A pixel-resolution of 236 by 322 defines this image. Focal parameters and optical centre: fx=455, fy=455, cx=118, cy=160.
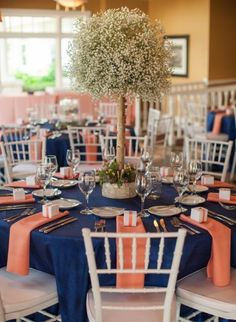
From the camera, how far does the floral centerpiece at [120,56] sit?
2570 mm

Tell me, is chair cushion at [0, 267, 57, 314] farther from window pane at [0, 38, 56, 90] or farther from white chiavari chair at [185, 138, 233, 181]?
window pane at [0, 38, 56, 90]

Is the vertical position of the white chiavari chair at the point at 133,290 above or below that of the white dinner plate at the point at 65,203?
below

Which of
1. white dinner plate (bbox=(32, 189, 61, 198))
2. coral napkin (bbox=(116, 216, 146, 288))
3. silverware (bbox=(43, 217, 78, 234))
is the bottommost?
coral napkin (bbox=(116, 216, 146, 288))

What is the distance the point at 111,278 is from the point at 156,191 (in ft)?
2.48

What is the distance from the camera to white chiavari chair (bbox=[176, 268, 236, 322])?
2.11 metres

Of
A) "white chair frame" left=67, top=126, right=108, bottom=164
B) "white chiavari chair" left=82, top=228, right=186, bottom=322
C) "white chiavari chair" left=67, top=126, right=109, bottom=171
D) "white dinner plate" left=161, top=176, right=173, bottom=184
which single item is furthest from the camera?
"white chiavari chair" left=67, top=126, right=109, bottom=171

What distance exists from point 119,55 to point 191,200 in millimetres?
952

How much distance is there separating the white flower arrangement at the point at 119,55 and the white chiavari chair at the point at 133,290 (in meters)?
0.97

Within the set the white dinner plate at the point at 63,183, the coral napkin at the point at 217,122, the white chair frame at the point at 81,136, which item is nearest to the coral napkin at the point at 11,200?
the white dinner plate at the point at 63,183

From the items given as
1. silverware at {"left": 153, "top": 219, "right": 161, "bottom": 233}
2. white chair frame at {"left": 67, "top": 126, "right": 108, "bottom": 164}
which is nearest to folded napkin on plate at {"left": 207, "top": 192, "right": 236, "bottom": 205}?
silverware at {"left": 153, "top": 219, "right": 161, "bottom": 233}

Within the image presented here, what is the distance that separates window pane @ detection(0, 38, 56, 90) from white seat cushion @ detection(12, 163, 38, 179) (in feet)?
18.7

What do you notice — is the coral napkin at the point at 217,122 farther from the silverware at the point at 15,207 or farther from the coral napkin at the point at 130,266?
the coral napkin at the point at 130,266

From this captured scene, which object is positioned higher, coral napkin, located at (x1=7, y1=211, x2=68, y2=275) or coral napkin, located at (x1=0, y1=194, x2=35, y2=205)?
coral napkin, located at (x1=0, y1=194, x2=35, y2=205)

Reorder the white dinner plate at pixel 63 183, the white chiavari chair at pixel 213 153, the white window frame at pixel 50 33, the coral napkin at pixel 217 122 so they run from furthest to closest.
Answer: the white window frame at pixel 50 33 → the coral napkin at pixel 217 122 → the white chiavari chair at pixel 213 153 → the white dinner plate at pixel 63 183
